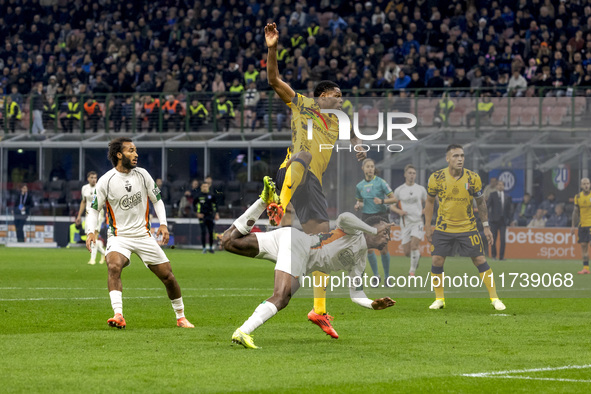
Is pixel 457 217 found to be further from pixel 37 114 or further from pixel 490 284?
pixel 37 114

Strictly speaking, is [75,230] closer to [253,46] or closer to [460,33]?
[253,46]

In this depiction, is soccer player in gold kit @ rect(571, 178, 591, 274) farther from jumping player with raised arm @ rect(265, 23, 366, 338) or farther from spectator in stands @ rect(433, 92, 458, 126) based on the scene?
spectator in stands @ rect(433, 92, 458, 126)

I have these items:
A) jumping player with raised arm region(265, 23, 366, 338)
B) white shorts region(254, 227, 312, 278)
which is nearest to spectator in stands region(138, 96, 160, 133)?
jumping player with raised arm region(265, 23, 366, 338)

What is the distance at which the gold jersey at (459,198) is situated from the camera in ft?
47.8

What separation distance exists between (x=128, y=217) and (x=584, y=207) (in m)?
8.81

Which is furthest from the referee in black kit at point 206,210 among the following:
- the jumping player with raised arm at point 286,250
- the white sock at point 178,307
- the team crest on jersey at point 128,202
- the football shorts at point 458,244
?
the jumping player with raised arm at point 286,250

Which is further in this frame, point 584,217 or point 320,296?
point 584,217

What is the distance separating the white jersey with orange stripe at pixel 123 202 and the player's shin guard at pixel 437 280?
4.37m

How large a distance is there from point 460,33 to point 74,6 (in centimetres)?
1779

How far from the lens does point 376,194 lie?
14844mm

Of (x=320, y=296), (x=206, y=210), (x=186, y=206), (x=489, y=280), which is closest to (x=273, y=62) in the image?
(x=320, y=296)

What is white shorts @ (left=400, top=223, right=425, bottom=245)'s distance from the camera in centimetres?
1767

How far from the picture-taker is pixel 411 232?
18.0 meters

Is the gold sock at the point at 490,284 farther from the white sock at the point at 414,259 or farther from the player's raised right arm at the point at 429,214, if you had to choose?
the white sock at the point at 414,259
